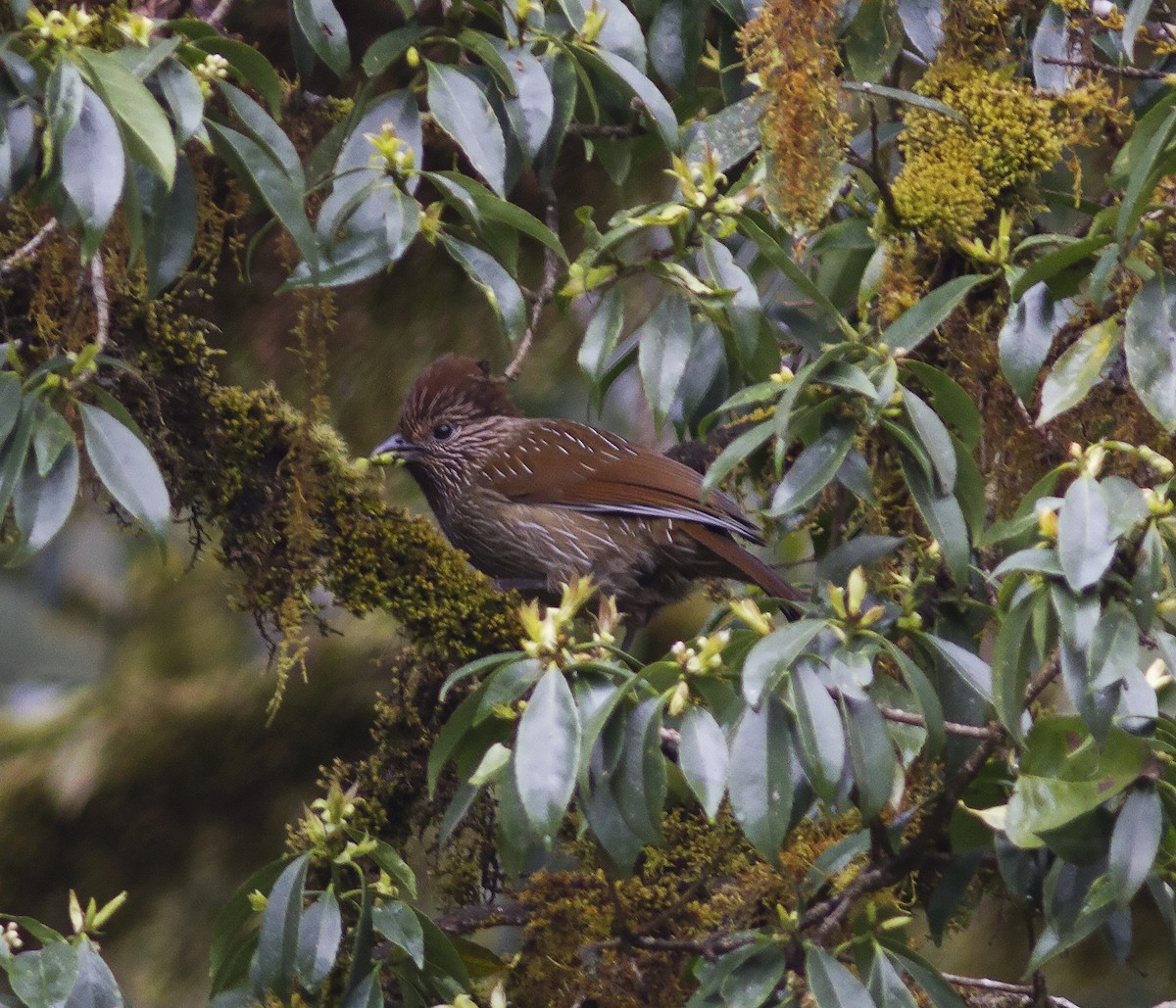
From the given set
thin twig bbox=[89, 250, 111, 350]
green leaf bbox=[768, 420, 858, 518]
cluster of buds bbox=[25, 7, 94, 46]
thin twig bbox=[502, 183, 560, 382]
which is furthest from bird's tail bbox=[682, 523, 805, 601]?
cluster of buds bbox=[25, 7, 94, 46]

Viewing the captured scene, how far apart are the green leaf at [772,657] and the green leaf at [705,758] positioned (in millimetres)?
151

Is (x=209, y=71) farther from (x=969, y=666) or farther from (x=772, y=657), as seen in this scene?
(x=969, y=666)

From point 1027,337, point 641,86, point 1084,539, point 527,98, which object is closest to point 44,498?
point 527,98

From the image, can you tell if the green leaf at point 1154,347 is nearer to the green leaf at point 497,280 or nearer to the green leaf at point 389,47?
the green leaf at point 497,280

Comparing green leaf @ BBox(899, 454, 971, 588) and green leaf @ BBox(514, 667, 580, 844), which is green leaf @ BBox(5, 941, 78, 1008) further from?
green leaf @ BBox(899, 454, 971, 588)

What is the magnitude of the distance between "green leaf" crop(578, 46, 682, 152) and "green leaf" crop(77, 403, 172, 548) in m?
1.08

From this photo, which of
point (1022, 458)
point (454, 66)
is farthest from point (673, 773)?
point (454, 66)

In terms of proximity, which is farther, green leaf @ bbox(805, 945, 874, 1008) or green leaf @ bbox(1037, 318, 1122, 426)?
green leaf @ bbox(1037, 318, 1122, 426)

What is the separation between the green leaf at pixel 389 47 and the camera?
2.62 m

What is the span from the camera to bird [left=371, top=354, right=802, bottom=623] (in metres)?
4.04

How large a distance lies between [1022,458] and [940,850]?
795 mm

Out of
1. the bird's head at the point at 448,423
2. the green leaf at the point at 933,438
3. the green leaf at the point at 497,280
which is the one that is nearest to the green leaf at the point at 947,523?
the green leaf at the point at 933,438

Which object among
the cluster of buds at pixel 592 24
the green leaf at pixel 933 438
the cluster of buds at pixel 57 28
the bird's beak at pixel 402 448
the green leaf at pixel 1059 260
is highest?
the cluster of buds at pixel 57 28

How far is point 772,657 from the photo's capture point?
1.91 meters
